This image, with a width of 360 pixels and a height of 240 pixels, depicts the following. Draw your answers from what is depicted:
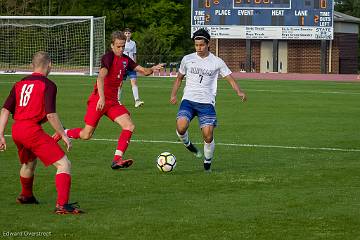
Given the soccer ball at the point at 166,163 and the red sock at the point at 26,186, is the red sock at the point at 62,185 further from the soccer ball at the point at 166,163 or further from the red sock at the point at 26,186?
the soccer ball at the point at 166,163

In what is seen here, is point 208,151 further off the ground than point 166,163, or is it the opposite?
point 208,151

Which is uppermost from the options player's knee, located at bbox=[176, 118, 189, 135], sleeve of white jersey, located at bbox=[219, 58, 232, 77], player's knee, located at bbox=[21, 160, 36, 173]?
sleeve of white jersey, located at bbox=[219, 58, 232, 77]

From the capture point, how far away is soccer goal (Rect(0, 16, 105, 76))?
51312 millimetres

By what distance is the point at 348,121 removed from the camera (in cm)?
2178

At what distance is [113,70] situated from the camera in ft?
44.1

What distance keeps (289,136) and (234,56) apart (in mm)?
56703

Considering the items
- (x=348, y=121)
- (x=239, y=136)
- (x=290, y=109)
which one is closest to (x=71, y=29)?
(x=290, y=109)

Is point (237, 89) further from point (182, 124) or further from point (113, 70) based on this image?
point (113, 70)

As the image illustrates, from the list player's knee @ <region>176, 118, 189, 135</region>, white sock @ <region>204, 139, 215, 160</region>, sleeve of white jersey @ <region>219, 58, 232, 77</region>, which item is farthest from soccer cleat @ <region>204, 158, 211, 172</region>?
sleeve of white jersey @ <region>219, 58, 232, 77</region>

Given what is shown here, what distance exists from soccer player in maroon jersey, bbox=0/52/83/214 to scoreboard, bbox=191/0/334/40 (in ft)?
169

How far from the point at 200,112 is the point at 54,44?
4084 centimetres

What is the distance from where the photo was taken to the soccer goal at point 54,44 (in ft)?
168

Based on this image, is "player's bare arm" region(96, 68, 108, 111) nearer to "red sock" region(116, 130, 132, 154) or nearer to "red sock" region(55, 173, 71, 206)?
"red sock" region(116, 130, 132, 154)

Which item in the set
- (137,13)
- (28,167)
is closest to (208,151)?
(28,167)
